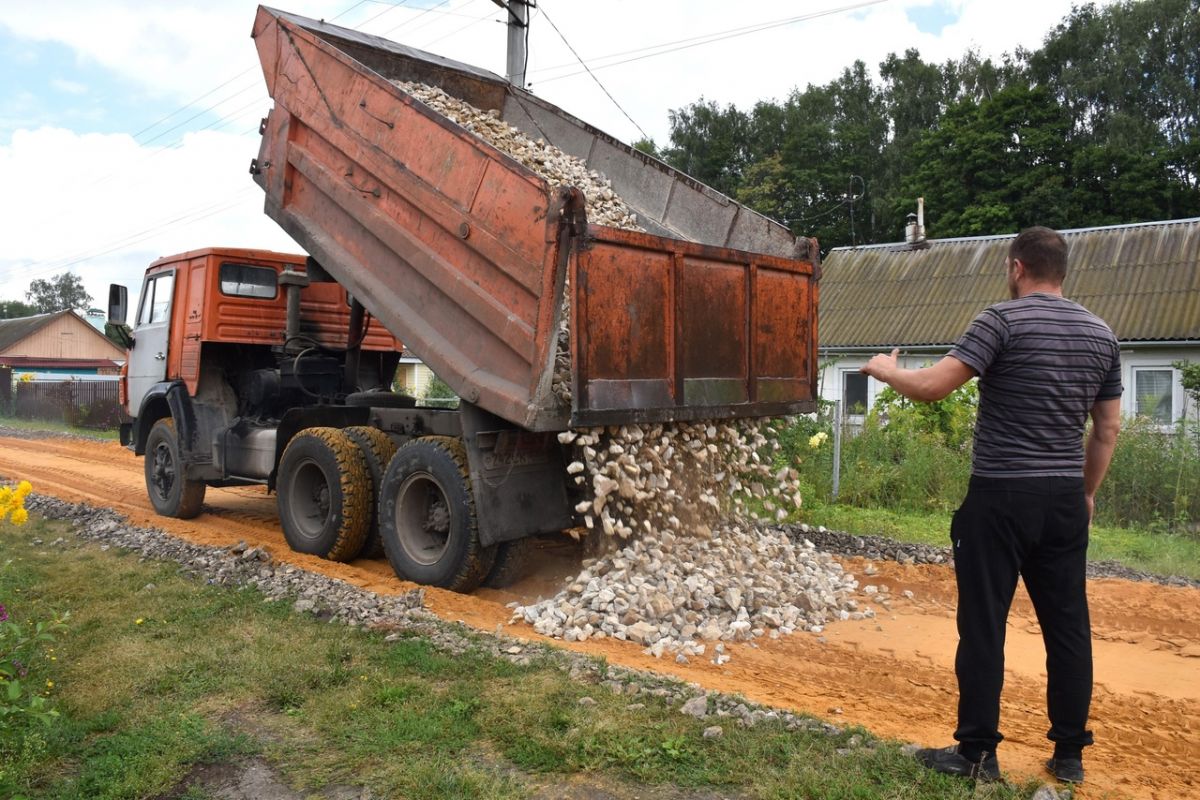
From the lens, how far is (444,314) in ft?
21.5

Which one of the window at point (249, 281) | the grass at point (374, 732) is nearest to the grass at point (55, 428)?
the window at point (249, 281)

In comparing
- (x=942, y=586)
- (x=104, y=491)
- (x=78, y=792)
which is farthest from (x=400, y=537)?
(x=104, y=491)

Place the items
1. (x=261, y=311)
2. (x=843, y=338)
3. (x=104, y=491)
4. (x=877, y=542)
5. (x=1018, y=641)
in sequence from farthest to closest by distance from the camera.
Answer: (x=843, y=338) < (x=104, y=491) < (x=261, y=311) < (x=877, y=542) < (x=1018, y=641)

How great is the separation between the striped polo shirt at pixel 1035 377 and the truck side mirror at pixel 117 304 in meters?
9.25

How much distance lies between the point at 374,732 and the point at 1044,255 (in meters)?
3.28

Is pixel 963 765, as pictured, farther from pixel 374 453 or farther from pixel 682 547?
pixel 374 453

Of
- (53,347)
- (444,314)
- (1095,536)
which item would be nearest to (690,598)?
(444,314)

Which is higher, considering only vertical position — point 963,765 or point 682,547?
point 682,547

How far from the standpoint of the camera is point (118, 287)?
10047mm

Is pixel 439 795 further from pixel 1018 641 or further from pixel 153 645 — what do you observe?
pixel 1018 641

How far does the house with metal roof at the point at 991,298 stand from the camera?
60.3 ft

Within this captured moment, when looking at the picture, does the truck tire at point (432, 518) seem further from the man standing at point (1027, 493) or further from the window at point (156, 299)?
the window at point (156, 299)

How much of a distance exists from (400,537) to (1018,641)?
4261mm

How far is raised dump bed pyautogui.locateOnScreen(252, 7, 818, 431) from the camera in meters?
5.61
